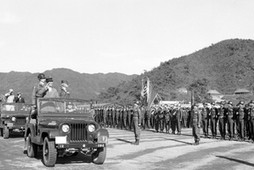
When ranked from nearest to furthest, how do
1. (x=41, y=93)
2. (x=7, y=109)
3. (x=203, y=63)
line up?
(x=41, y=93), (x=7, y=109), (x=203, y=63)

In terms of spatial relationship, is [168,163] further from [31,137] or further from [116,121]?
[116,121]

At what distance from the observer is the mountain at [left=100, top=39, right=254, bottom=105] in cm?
9838

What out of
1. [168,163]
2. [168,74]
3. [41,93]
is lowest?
[168,163]

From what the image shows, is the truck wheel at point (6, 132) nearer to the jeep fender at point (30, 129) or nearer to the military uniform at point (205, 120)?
the jeep fender at point (30, 129)

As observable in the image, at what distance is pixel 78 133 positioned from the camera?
34.2 feet

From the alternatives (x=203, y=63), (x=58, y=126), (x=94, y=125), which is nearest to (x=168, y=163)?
(x=94, y=125)

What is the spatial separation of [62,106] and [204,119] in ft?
38.4

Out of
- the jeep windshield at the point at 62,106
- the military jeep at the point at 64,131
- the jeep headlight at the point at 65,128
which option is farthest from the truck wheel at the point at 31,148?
the jeep headlight at the point at 65,128

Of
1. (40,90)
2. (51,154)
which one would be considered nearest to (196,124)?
(40,90)

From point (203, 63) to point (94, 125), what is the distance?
395 feet

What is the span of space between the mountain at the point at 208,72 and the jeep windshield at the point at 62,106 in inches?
2968

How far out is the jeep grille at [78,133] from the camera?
10328 mm

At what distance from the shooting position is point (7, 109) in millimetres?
18953

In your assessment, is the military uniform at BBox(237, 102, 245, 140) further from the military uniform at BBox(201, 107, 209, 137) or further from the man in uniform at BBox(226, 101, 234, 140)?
the military uniform at BBox(201, 107, 209, 137)
